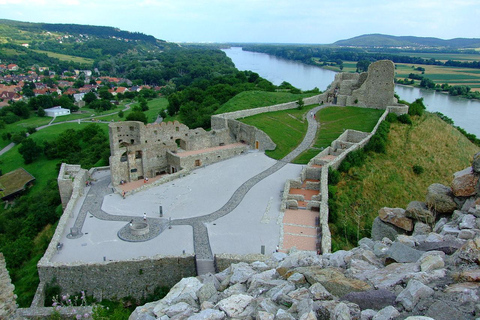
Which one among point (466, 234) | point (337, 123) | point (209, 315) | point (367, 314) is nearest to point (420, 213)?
point (466, 234)

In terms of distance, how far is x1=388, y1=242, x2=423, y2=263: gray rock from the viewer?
5531 mm

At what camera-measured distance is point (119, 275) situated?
1330 cm

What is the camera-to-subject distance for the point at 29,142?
146ft

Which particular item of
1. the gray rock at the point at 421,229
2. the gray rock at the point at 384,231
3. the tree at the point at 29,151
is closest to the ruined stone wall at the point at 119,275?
the gray rock at the point at 384,231

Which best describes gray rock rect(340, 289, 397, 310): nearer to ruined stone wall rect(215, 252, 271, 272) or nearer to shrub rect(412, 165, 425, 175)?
ruined stone wall rect(215, 252, 271, 272)

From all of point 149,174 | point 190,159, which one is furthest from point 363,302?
point 149,174

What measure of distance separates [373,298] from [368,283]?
542 mm

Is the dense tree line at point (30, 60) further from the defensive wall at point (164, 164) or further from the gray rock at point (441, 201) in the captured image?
the gray rock at point (441, 201)

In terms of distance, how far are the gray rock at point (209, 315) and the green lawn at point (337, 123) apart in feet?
65.8

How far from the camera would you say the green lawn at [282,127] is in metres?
26.8

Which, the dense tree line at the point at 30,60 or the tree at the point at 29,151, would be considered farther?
the dense tree line at the point at 30,60

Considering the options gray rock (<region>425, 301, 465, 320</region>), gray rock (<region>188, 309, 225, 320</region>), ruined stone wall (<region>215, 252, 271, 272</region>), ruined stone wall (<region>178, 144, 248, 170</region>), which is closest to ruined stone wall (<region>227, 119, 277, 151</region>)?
ruined stone wall (<region>178, 144, 248, 170</region>)

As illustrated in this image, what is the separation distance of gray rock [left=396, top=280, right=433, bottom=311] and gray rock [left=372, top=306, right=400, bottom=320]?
190mm

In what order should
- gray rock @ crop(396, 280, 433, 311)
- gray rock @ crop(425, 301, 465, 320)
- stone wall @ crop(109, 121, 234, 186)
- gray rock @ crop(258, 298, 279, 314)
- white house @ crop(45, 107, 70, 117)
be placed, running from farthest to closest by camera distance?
white house @ crop(45, 107, 70, 117)
stone wall @ crop(109, 121, 234, 186)
gray rock @ crop(258, 298, 279, 314)
gray rock @ crop(396, 280, 433, 311)
gray rock @ crop(425, 301, 465, 320)
